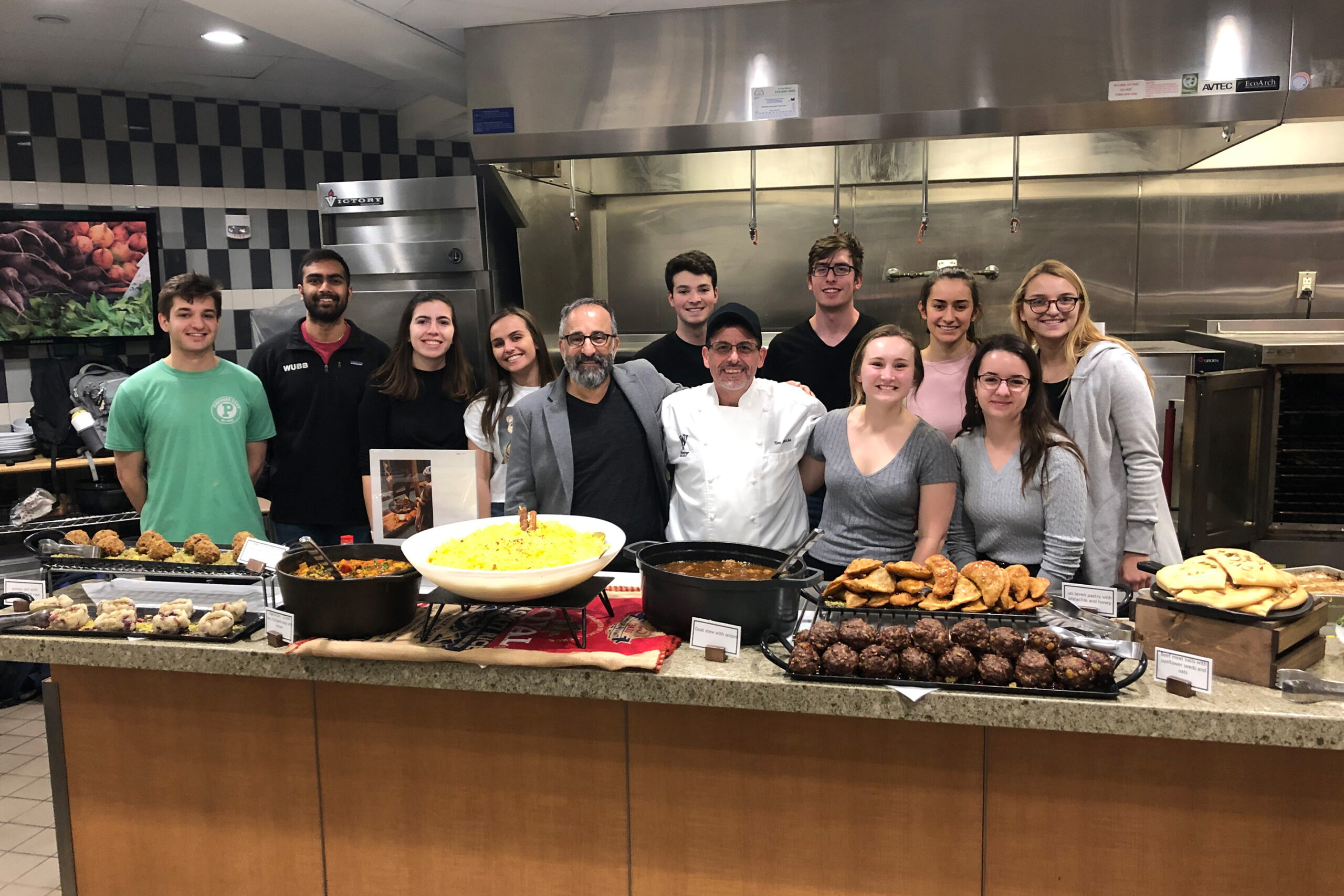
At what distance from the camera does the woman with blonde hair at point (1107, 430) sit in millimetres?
2850

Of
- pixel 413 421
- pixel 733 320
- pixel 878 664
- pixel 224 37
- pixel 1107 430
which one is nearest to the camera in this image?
pixel 878 664

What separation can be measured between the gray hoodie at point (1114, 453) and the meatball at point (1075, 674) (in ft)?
3.89

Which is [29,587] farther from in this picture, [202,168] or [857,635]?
[202,168]

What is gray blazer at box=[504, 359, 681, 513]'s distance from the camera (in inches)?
113

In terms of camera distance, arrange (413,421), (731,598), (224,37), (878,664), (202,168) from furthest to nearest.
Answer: (202,168) < (224,37) < (413,421) < (731,598) < (878,664)

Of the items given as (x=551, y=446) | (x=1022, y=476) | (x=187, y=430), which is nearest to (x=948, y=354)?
(x=1022, y=476)

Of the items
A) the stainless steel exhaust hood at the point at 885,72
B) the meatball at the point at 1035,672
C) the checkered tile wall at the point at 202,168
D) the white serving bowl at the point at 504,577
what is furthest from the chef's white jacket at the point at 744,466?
the checkered tile wall at the point at 202,168

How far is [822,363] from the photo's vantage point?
3.62 m

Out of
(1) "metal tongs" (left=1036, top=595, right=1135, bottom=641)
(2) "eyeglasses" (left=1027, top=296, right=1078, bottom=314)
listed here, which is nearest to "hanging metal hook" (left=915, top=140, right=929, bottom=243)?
(2) "eyeglasses" (left=1027, top=296, right=1078, bottom=314)

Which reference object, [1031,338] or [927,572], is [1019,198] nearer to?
[1031,338]

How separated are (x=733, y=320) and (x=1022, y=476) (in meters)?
0.96

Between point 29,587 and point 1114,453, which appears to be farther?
point 1114,453

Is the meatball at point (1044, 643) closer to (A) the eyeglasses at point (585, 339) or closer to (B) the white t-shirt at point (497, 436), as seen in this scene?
(A) the eyeglasses at point (585, 339)

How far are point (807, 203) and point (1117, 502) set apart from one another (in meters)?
3.23
